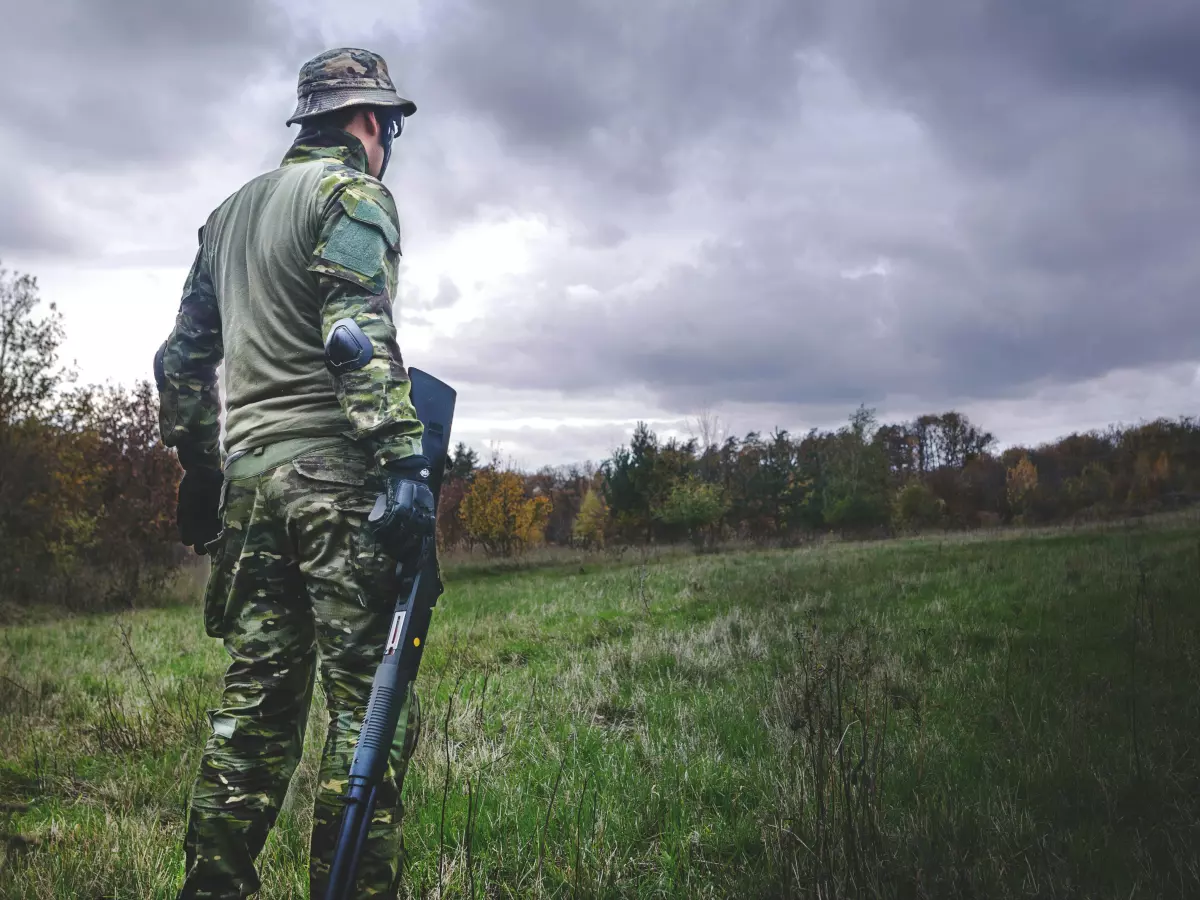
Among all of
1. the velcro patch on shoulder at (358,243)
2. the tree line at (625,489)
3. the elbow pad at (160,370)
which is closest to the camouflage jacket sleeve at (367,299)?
the velcro patch on shoulder at (358,243)

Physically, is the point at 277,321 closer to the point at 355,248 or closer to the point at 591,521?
the point at 355,248

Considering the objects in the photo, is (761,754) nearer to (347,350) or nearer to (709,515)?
(347,350)

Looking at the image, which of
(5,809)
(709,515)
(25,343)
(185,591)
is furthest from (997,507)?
(5,809)

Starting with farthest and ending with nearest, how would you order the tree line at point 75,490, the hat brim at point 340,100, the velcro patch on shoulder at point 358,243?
the tree line at point 75,490
the hat brim at point 340,100
the velcro patch on shoulder at point 358,243

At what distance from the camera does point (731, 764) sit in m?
3.30

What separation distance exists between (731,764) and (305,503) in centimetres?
216

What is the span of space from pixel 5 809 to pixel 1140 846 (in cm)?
453

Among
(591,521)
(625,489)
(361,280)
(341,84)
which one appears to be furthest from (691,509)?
(361,280)

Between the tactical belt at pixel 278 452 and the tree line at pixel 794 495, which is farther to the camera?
the tree line at pixel 794 495

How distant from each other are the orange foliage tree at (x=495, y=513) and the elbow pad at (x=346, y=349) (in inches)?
1079

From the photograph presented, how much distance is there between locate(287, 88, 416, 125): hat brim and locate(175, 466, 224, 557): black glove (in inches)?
53.7

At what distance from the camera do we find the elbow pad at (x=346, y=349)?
2.24 meters

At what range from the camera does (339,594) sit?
226cm

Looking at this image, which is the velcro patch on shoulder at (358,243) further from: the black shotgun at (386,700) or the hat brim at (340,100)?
the black shotgun at (386,700)
